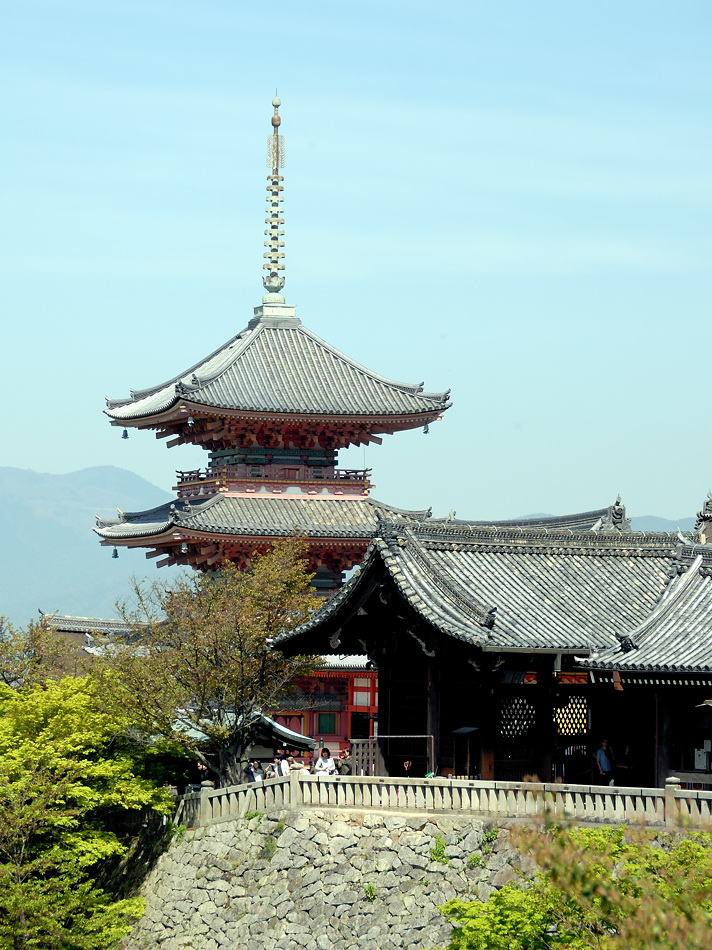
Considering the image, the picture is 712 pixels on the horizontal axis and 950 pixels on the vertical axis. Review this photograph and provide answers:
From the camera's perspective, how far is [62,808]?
3656 cm

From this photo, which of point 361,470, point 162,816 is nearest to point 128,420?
point 361,470

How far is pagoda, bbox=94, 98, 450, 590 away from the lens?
167ft

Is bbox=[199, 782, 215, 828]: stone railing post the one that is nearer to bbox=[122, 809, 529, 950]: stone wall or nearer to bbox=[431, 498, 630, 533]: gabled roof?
bbox=[122, 809, 529, 950]: stone wall

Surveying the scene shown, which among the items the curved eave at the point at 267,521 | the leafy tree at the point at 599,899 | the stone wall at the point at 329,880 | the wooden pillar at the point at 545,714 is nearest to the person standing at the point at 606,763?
the wooden pillar at the point at 545,714

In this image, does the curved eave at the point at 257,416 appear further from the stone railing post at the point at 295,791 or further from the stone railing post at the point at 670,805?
the stone railing post at the point at 670,805

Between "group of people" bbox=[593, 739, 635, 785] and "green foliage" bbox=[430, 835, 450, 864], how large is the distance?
500 cm

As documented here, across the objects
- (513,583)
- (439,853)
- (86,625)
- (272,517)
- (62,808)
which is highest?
(272,517)

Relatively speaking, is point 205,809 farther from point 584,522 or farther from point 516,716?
point 584,522

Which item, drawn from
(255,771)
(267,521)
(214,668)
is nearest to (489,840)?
(214,668)

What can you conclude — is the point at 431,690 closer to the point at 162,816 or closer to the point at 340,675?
the point at 162,816

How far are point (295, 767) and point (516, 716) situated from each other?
503cm

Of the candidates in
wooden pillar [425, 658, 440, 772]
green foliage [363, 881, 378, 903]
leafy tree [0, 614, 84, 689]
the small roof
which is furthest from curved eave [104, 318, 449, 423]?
green foliage [363, 881, 378, 903]

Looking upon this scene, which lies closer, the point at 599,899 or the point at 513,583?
the point at 599,899

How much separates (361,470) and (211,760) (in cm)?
1568
